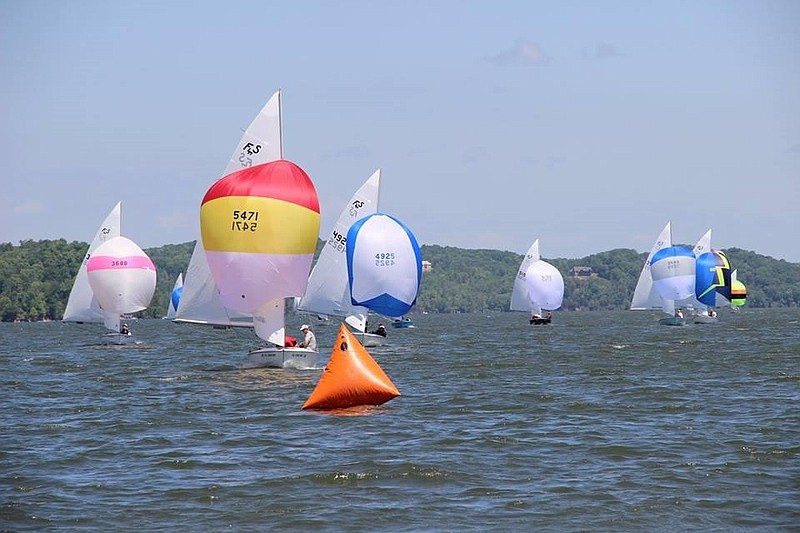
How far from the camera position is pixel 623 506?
17266 mm

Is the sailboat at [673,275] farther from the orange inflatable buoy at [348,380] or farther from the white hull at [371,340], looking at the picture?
the orange inflatable buoy at [348,380]

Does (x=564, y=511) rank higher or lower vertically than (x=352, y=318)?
lower

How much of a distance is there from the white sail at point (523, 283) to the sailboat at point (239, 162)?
6732cm

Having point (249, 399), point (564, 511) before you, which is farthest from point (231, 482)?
point (249, 399)


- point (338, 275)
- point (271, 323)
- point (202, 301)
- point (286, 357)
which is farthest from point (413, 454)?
point (338, 275)

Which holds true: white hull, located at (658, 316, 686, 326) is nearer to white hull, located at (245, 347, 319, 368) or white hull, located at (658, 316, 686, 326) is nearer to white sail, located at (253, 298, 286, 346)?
white hull, located at (245, 347, 319, 368)

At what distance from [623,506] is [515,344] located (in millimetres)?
48044

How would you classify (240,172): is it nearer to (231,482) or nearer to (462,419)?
(462,419)

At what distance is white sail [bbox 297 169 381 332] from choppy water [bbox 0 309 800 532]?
57.3 feet

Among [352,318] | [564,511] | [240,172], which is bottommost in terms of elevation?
[564,511]

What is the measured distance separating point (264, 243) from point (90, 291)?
109 ft

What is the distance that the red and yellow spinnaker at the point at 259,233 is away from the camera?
37062 mm

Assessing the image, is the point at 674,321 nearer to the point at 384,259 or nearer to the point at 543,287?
the point at 543,287

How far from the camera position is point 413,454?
70.3ft
